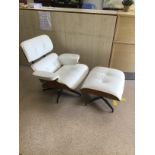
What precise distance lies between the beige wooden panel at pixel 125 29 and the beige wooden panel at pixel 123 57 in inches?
4.0

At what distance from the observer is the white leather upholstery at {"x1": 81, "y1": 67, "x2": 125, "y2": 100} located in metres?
1.98

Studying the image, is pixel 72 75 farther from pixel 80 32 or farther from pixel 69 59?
pixel 80 32

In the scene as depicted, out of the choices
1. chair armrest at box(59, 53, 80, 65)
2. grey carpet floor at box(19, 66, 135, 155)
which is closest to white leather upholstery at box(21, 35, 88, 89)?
chair armrest at box(59, 53, 80, 65)

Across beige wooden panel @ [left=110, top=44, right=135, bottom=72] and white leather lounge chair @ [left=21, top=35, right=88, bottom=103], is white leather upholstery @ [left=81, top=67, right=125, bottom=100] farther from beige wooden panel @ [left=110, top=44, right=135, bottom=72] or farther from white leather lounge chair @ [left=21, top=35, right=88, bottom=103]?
beige wooden panel @ [left=110, top=44, right=135, bottom=72]

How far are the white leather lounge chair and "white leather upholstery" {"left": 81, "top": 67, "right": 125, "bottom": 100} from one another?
0.19m

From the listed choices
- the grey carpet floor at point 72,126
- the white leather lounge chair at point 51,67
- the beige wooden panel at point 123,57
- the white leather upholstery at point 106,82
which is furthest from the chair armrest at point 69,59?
the beige wooden panel at point 123,57

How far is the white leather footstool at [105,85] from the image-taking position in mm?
1966

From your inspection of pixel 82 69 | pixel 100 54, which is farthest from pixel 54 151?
pixel 100 54

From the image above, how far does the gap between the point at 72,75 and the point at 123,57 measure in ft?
3.48

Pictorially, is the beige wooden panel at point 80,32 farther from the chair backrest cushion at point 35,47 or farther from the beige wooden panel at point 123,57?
the chair backrest cushion at point 35,47

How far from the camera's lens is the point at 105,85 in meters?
2.06

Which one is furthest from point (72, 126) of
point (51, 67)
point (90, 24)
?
point (90, 24)
